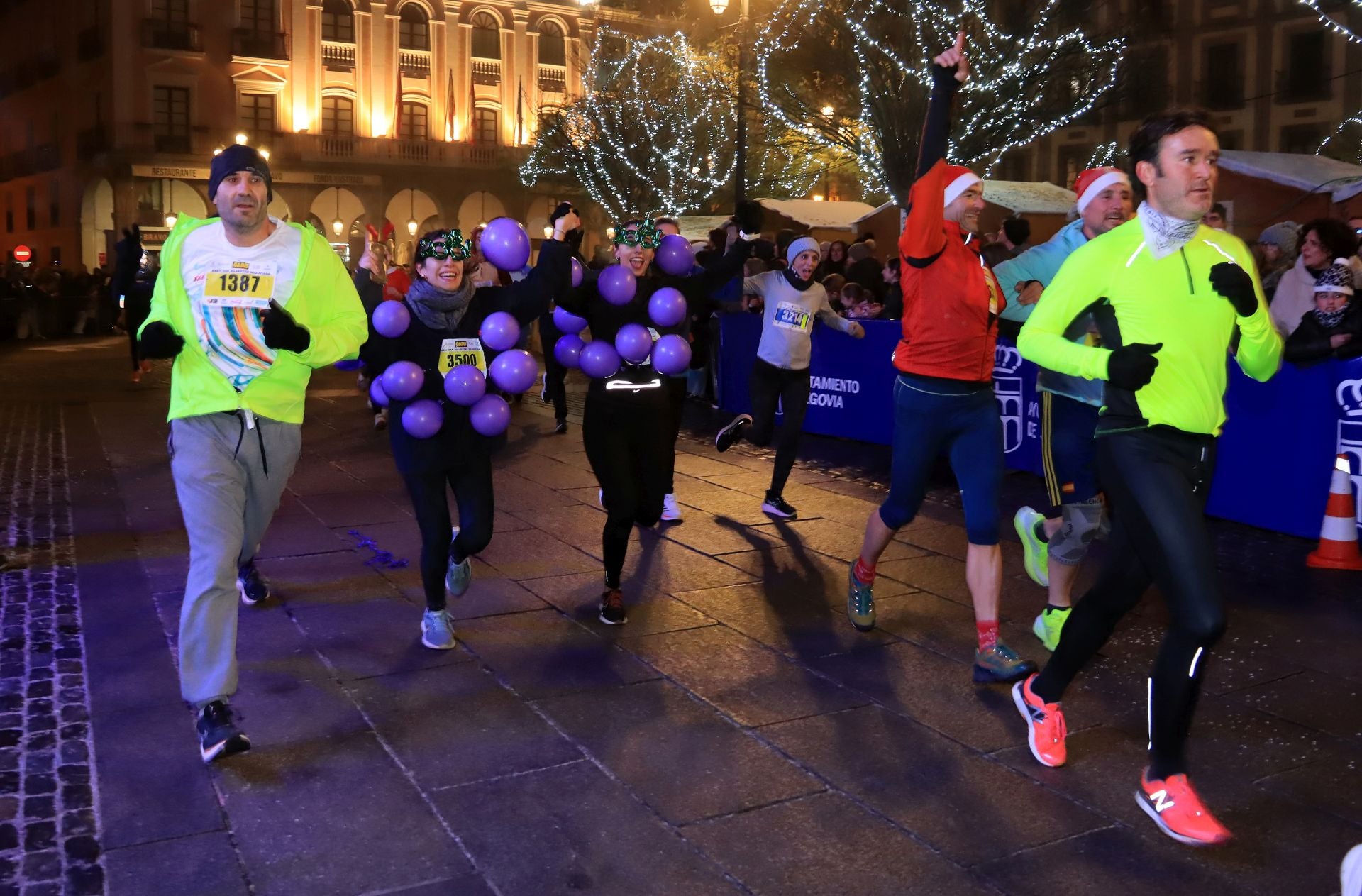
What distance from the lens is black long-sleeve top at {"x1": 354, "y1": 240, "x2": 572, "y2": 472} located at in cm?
550

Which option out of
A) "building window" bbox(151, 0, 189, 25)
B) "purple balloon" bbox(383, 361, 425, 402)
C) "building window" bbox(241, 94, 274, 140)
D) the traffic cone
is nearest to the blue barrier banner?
the traffic cone

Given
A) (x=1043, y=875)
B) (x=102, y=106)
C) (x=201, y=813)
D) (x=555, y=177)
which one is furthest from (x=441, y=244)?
(x=102, y=106)

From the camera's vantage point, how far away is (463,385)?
5.39 m

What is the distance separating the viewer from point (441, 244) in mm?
5387

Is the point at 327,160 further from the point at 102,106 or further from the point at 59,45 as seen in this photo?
the point at 59,45

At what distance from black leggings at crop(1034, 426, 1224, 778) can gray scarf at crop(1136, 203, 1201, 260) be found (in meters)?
0.53

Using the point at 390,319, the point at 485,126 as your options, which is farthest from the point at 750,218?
the point at 485,126

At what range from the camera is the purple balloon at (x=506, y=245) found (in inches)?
220

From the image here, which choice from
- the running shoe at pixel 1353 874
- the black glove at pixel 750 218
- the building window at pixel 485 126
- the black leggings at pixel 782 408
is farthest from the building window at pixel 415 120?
the running shoe at pixel 1353 874

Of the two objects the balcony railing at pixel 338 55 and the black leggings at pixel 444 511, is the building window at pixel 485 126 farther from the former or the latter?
the black leggings at pixel 444 511

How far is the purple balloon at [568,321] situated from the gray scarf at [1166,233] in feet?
9.60

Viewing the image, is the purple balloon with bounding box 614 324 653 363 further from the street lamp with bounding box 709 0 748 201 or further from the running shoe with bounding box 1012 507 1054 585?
the street lamp with bounding box 709 0 748 201

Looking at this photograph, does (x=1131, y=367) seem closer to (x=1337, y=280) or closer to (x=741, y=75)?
(x=1337, y=280)

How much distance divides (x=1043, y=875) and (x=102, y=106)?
5146 centimetres
